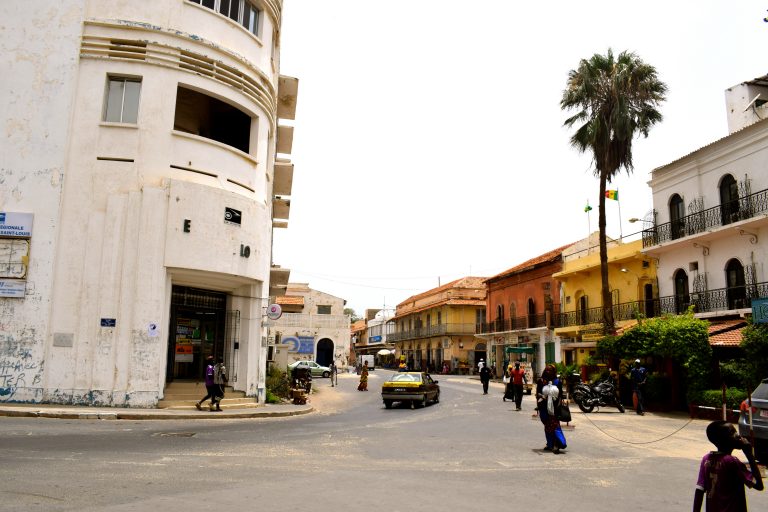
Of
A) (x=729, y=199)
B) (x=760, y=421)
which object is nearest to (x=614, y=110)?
(x=729, y=199)

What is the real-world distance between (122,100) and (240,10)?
226 inches

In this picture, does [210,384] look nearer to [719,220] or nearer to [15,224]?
[15,224]

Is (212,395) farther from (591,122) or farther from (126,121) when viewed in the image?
(591,122)

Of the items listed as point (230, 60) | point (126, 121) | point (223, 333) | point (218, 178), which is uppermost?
point (230, 60)

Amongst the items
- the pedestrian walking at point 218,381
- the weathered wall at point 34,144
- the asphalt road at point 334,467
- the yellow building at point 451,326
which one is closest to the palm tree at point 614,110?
the asphalt road at point 334,467

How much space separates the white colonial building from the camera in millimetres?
24734

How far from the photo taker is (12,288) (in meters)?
17.5

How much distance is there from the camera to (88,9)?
1927 centimetres

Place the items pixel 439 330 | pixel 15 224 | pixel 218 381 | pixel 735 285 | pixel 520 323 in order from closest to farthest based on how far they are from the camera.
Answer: pixel 15 224 < pixel 218 381 < pixel 735 285 < pixel 520 323 < pixel 439 330

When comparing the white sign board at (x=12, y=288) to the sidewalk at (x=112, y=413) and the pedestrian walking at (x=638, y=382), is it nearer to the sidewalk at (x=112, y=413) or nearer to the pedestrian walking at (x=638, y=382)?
the sidewalk at (x=112, y=413)

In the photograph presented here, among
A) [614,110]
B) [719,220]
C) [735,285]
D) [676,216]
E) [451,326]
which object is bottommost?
[451,326]

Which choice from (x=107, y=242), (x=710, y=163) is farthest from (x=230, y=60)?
(x=710, y=163)

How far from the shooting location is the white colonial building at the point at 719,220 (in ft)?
81.1

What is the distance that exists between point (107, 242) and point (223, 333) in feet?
18.8
